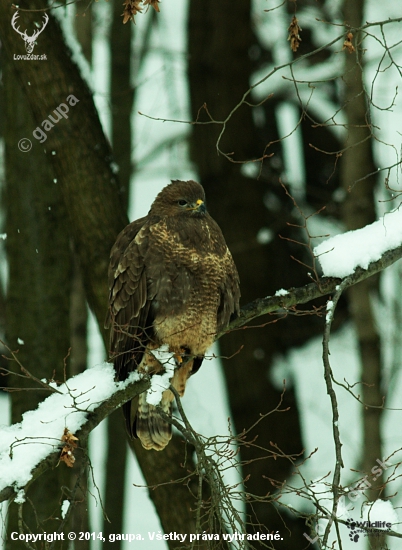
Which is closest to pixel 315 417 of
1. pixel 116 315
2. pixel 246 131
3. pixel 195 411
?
pixel 195 411

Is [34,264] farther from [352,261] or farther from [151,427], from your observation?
[352,261]

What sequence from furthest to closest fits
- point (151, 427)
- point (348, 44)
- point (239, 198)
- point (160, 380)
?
point (239, 198) → point (151, 427) → point (160, 380) → point (348, 44)

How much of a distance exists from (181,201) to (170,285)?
565 mm

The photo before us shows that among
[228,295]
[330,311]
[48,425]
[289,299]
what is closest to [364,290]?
[228,295]

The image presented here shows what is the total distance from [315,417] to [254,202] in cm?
597

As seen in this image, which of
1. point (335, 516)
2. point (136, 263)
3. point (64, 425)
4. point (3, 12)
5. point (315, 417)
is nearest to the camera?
point (335, 516)

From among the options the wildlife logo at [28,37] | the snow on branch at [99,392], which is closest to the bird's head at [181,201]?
the snow on branch at [99,392]

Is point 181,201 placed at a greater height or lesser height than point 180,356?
greater

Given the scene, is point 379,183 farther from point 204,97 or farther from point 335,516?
point 335,516

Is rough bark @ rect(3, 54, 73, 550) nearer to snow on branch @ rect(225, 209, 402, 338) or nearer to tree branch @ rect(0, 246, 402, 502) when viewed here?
tree branch @ rect(0, 246, 402, 502)

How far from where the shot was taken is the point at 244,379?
301 inches

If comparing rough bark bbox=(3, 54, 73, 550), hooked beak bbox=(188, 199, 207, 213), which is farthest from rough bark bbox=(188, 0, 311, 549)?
hooked beak bbox=(188, 199, 207, 213)

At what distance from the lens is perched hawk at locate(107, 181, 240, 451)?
14.8 ft

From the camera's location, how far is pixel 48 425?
12.2 ft
